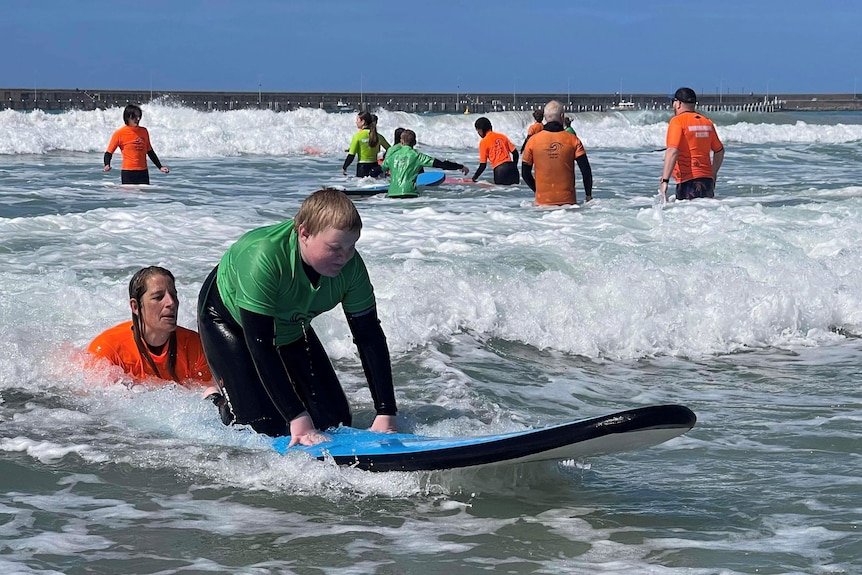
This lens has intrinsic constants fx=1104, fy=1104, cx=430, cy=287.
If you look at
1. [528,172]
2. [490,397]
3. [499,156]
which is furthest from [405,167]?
[490,397]

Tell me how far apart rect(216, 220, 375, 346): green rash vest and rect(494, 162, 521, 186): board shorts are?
45.8 feet

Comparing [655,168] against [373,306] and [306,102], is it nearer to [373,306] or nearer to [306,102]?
[373,306]

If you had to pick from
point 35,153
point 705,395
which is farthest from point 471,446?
point 35,153

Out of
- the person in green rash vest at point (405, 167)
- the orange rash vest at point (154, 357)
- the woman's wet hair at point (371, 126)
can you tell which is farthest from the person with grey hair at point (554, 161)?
the orange rash vest at point (154, 357)

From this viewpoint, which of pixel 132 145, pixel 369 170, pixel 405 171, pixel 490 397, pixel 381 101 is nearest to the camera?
pixel 490 397

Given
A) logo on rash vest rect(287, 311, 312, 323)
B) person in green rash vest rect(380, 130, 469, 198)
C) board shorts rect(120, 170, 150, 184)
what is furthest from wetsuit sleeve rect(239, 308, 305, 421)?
board shorts rect(120, 170, 150, 184)

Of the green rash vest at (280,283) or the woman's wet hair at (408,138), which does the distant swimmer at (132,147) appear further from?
the green rash vest at (280,283)

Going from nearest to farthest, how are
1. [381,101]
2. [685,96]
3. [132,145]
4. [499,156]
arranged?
[685,96] → [132,145] → [499,156] → [381,101]

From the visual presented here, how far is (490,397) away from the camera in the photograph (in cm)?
693

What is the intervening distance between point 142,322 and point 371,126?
13312 millimetres

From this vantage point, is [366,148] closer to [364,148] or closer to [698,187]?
[364,148]

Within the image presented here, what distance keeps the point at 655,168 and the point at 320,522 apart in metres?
22.5

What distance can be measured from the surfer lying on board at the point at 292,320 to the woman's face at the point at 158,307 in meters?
0.69

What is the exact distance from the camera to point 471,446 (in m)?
4.57
